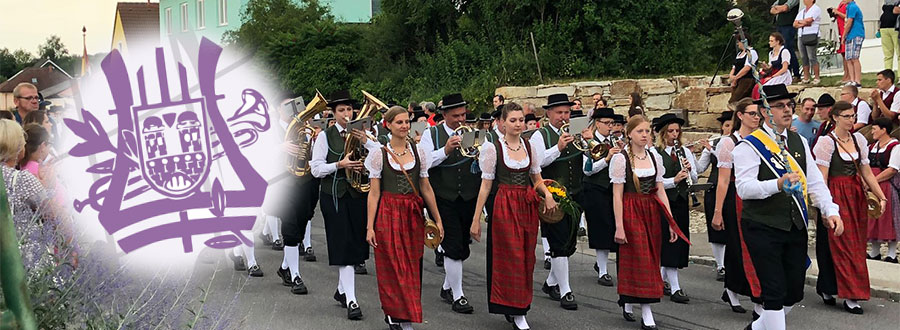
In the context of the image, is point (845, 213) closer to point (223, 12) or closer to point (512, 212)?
point (512, 212)

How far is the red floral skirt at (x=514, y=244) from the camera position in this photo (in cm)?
723

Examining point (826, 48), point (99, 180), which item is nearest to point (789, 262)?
point (99, 180)

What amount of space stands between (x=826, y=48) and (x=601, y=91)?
4.56 m

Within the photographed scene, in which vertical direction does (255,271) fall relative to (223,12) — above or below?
below

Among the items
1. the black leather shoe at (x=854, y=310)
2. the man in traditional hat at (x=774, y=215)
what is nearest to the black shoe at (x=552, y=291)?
the black leather shoe at (x=854, y=310)

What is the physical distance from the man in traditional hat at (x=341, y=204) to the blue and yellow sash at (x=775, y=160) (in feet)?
10.3

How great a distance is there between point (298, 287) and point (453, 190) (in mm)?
1654

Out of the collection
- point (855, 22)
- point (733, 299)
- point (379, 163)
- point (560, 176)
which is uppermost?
point (855, 22)

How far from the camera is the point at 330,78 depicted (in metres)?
29.4

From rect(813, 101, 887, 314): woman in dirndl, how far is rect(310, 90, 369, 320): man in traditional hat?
12.8 ft

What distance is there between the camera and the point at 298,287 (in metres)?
8.66

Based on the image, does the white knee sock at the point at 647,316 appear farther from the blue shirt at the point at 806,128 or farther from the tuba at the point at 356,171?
the blue shirt at the point at 806,128

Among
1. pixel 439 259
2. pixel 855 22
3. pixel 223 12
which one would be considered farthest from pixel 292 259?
pixel 223 12
